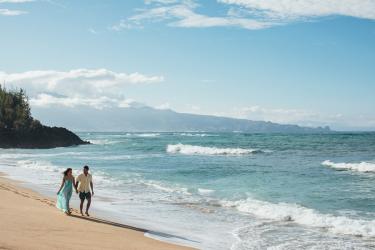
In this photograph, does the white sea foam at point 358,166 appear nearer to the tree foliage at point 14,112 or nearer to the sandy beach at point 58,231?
the sandy beach at point 58,231

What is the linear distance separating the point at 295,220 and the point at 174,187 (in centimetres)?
1036

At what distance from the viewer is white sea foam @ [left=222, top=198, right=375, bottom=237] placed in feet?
51.7

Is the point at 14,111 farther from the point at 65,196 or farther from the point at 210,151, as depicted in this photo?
the point at 65,196

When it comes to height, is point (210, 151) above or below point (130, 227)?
above

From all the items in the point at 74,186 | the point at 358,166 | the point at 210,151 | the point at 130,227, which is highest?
the point at 210,151

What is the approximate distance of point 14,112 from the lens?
8956cm

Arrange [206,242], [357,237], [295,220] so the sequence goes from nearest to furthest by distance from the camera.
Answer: [206,242] < [357,237] < [295,220]

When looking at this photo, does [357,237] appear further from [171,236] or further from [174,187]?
[174,187]

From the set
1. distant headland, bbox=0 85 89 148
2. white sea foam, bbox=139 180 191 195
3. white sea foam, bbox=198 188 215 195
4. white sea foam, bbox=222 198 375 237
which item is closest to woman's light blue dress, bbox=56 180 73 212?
white sea foam, bbox=222 198 375 237

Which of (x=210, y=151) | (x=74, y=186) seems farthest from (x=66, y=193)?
(x=210, y=151)

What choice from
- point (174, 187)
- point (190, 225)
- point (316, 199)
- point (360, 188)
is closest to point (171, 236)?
point (190, 225)

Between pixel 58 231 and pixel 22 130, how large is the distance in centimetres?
7912

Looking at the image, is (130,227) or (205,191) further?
(205,191)

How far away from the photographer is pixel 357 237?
15.0 m
